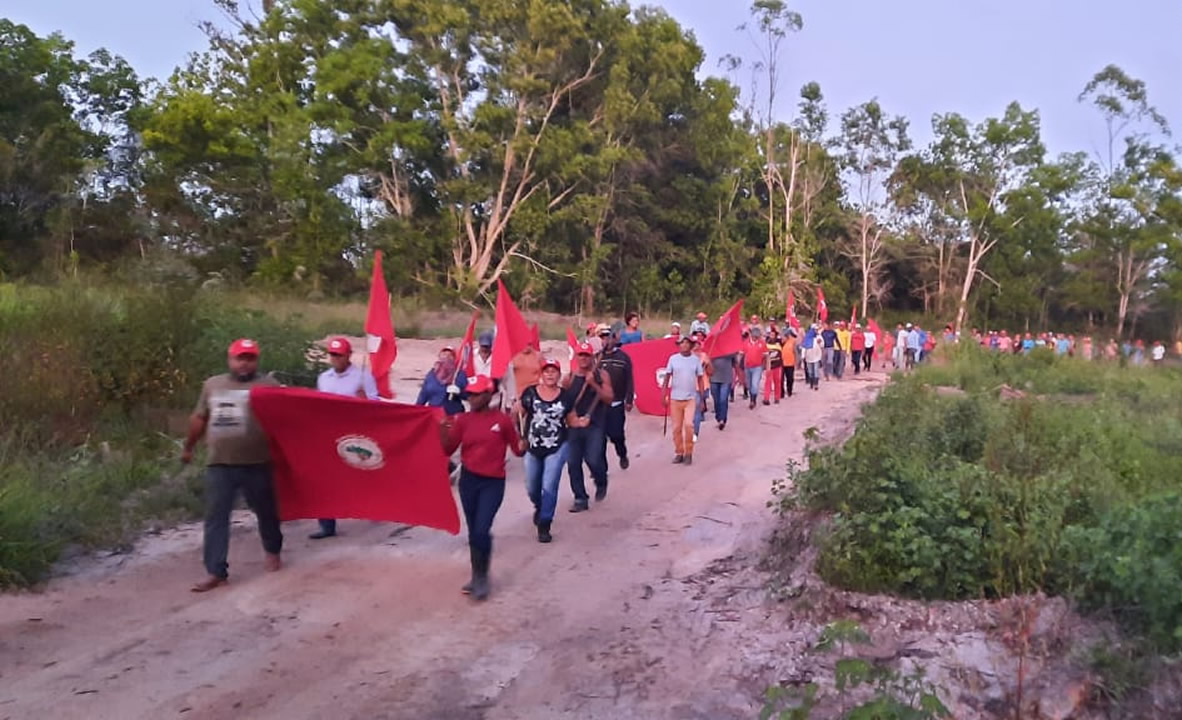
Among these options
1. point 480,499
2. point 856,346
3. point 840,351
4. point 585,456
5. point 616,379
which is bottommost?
point 585,456

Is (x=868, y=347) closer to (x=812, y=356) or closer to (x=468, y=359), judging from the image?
(x=812, y=356)

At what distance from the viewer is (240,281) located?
34.7m

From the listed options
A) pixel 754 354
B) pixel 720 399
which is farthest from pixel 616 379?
pixel 754 354

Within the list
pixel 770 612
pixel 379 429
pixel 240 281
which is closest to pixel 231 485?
pixel 379 429

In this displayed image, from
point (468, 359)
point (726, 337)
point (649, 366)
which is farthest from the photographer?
point (726, 337)

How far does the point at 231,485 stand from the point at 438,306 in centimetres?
3095

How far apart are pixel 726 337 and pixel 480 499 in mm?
9478

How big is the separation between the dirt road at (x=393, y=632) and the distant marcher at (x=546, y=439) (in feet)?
1.14

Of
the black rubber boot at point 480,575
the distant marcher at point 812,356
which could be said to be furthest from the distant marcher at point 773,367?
the black rubber boot at point 480,575

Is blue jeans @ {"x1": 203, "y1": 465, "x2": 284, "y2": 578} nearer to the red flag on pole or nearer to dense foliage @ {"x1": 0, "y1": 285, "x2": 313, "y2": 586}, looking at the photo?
dense foliage @ {"x1": 0, "y1": 285, "x2": 313, "y2": 586}

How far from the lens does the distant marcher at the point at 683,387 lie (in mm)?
12523

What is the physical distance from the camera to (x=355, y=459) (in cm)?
797

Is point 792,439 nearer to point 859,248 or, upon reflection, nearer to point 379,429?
point 379,429

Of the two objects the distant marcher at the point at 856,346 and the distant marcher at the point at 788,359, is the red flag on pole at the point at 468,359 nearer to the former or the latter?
the distant marcher at the point at 788,359
